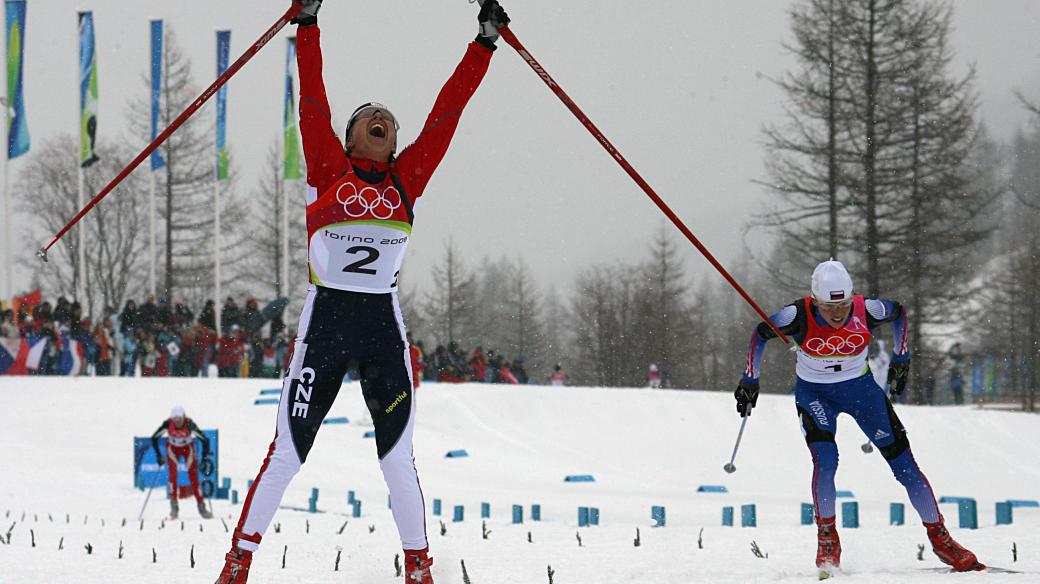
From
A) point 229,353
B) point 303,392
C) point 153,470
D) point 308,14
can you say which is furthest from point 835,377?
point 229,353

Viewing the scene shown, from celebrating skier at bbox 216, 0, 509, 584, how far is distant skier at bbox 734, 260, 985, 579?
119 inches

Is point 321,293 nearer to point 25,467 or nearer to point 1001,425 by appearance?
point 25,467

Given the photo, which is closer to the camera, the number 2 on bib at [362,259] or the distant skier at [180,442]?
the number 2 on bib at [362,259]

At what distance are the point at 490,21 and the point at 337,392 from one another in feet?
6.94

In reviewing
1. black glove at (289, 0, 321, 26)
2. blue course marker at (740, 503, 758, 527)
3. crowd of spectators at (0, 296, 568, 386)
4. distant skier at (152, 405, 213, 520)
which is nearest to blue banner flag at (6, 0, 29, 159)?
crowd of spectators at (0, 296, 568, 386)

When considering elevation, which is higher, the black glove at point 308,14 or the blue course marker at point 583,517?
the black glove at point 308,14

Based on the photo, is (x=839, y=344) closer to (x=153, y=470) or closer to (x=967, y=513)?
(x=967, y=513)

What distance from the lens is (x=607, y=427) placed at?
26703mm

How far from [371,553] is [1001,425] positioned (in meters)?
22.7

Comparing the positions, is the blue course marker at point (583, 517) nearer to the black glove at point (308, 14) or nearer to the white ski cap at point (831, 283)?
the white ski cap at point (831, 283)

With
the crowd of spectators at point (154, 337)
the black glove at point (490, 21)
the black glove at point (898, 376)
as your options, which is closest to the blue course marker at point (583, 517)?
the black glove at point (898, 376)

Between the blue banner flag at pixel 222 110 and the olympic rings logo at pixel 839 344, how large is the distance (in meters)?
28.2

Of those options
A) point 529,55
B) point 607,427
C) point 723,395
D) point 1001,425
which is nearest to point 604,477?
point 607,427

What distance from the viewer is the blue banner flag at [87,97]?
98.7 feet
